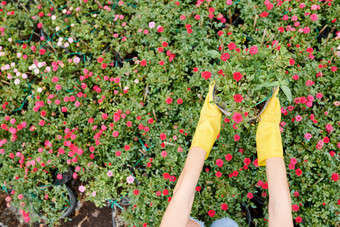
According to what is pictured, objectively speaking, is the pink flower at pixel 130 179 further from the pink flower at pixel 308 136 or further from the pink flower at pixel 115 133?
the pink flower at pixel 308 136

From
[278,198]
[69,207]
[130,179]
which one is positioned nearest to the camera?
[278,198]

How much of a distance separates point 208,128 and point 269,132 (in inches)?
16.6

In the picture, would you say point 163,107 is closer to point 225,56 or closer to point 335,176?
point 225,56

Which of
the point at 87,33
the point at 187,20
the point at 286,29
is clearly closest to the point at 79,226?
the point at 87,33

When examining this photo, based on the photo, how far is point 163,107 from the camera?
239 centimetres

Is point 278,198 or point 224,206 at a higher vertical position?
point 278,198

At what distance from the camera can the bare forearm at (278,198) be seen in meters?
1.23

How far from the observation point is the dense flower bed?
1966 millimetres

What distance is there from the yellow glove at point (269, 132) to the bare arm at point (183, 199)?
452 mm

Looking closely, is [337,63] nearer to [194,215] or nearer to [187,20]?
[187,20]

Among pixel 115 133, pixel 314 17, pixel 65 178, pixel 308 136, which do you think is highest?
pixel 314 17

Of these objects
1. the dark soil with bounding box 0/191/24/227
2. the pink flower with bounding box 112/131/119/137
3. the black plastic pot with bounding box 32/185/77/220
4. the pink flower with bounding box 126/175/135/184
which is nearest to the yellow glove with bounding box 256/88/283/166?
the pink flower with bounding box 126/175/135/184

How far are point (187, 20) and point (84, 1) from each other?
1417 millimetres

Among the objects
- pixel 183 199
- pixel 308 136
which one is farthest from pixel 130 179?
pixel 308 136
